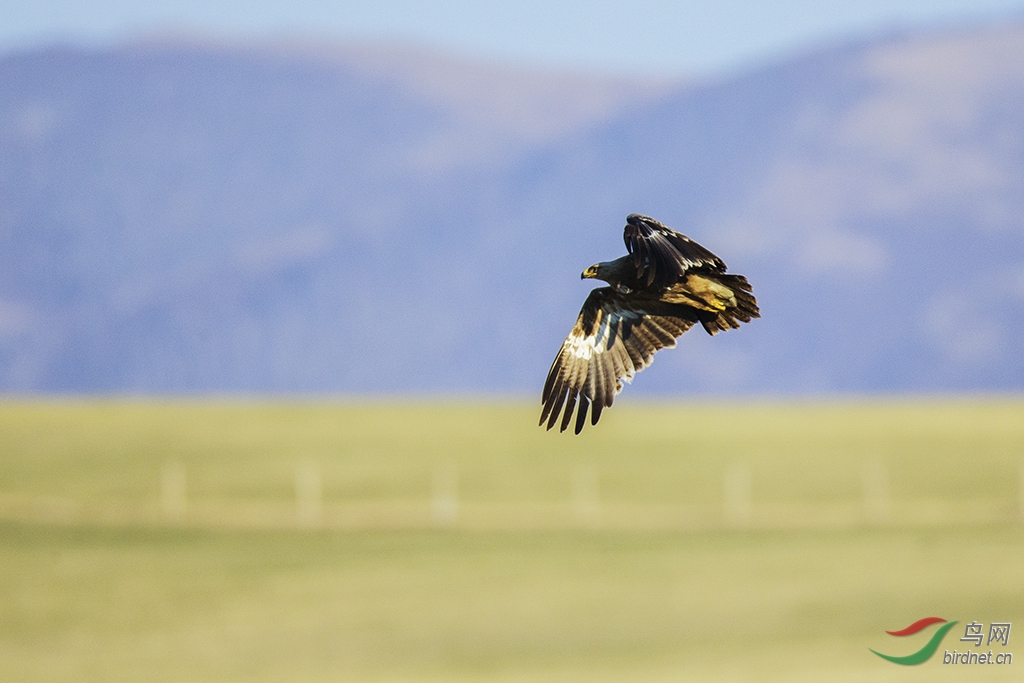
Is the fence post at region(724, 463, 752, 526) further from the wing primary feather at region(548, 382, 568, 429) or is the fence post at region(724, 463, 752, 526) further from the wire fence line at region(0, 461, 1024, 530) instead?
the wing primary feather at region(548, 382, 568, 429)

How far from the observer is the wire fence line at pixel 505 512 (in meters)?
55.8

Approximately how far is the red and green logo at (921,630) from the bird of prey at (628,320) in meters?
27.8

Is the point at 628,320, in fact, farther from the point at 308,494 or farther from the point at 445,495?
the point at 445,495

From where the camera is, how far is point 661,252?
36.2 ft

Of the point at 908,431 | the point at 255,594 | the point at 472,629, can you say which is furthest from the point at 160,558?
the point at 908,431

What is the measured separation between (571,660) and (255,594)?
10.8m

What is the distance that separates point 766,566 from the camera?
48031 mm

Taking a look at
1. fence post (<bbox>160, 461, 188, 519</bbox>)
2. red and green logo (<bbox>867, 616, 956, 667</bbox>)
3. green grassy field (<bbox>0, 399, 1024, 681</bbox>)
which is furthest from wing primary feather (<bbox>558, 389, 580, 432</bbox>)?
fence post (<bbox>160, 461, 188, 519</bbox>)

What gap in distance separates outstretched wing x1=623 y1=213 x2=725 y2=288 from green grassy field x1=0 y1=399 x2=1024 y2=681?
87.1 ft

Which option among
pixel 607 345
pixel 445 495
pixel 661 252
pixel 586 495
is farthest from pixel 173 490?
pixel 661 252

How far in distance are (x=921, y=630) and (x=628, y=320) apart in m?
31.0

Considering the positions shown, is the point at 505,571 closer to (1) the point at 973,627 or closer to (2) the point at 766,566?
(2) the point at 766,566

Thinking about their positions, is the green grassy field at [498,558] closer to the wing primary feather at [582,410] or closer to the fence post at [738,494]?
the fence post at [738,494]

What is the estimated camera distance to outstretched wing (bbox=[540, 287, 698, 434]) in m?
12.9
